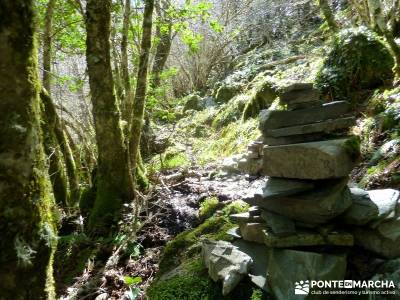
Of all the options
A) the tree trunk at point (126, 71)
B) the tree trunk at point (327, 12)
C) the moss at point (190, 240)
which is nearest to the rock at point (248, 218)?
the moss at point (190, 240)

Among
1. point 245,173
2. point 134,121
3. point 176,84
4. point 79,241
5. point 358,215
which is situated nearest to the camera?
point 358,215

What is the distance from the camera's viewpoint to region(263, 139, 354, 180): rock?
116 inches

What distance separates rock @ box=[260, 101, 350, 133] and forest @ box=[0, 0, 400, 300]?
10 mm

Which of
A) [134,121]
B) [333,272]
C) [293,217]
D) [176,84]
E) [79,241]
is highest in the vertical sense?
[176,84]

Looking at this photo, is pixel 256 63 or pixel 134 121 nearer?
pixel 134 121

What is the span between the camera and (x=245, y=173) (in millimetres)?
7000

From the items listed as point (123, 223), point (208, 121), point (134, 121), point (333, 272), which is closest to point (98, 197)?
point (123, 223)

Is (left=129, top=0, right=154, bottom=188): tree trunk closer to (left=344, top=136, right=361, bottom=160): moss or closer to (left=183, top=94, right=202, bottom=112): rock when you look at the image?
(left=344, top=136, right=361, bottom=160): moss

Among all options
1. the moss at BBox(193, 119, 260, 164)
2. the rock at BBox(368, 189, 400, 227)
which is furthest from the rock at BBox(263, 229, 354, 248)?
the moss at BBox(193, 119, 260, 164)

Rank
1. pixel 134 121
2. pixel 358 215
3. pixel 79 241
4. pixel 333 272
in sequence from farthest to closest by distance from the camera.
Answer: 1. pixel 134 121
2. pixel 79 241
3. pixel 358 215
4. pixel 333 272

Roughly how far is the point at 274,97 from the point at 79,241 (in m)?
5.74

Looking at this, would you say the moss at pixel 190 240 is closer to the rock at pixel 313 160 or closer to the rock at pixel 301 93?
the rock at pixel 313 160

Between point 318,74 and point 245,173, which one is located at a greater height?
point 318,74

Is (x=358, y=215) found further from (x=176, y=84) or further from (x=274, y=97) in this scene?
(x=176, y=84)
